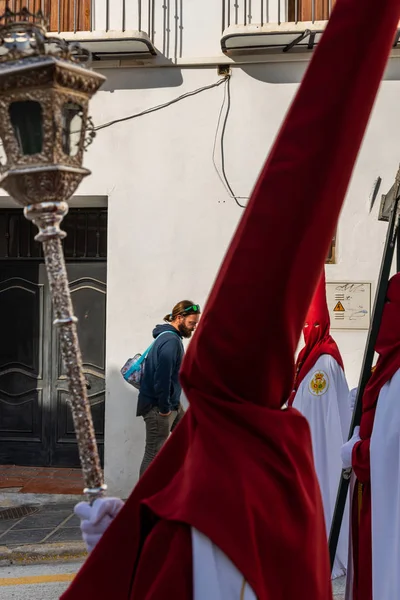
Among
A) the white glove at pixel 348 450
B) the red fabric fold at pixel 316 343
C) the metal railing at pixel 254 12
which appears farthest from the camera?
the metal railing at pixel 254 12

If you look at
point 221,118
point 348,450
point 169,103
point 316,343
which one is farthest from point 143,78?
point 348,450

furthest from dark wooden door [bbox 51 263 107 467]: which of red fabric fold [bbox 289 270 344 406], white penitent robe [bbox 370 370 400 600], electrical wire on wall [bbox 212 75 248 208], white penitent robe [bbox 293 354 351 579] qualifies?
white penitent robe [bbox 370 370 400 600]

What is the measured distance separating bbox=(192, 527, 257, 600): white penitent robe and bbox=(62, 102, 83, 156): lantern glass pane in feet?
3.09

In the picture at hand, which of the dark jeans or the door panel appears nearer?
the dark jeans

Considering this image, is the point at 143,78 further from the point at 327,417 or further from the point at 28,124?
the point at 28,124

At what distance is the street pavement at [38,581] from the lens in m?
5.50

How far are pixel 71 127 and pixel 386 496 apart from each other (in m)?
2.78

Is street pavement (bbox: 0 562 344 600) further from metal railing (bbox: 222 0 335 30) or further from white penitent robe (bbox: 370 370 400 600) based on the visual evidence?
metal railing (bbox: 222 0 335 30)

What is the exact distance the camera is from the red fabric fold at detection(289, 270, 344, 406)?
6.34 metres

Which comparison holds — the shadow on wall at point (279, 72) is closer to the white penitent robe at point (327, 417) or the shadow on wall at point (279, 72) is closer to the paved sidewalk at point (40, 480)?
the white penitent robe at point (327, 417)

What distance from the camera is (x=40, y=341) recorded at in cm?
935

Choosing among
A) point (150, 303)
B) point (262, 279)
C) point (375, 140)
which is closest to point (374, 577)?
point (262, 279)

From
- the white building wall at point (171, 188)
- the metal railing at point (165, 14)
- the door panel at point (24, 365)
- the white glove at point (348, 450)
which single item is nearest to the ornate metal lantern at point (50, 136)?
the white glove at point (348, 450)

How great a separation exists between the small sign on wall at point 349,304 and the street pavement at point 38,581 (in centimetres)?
303
